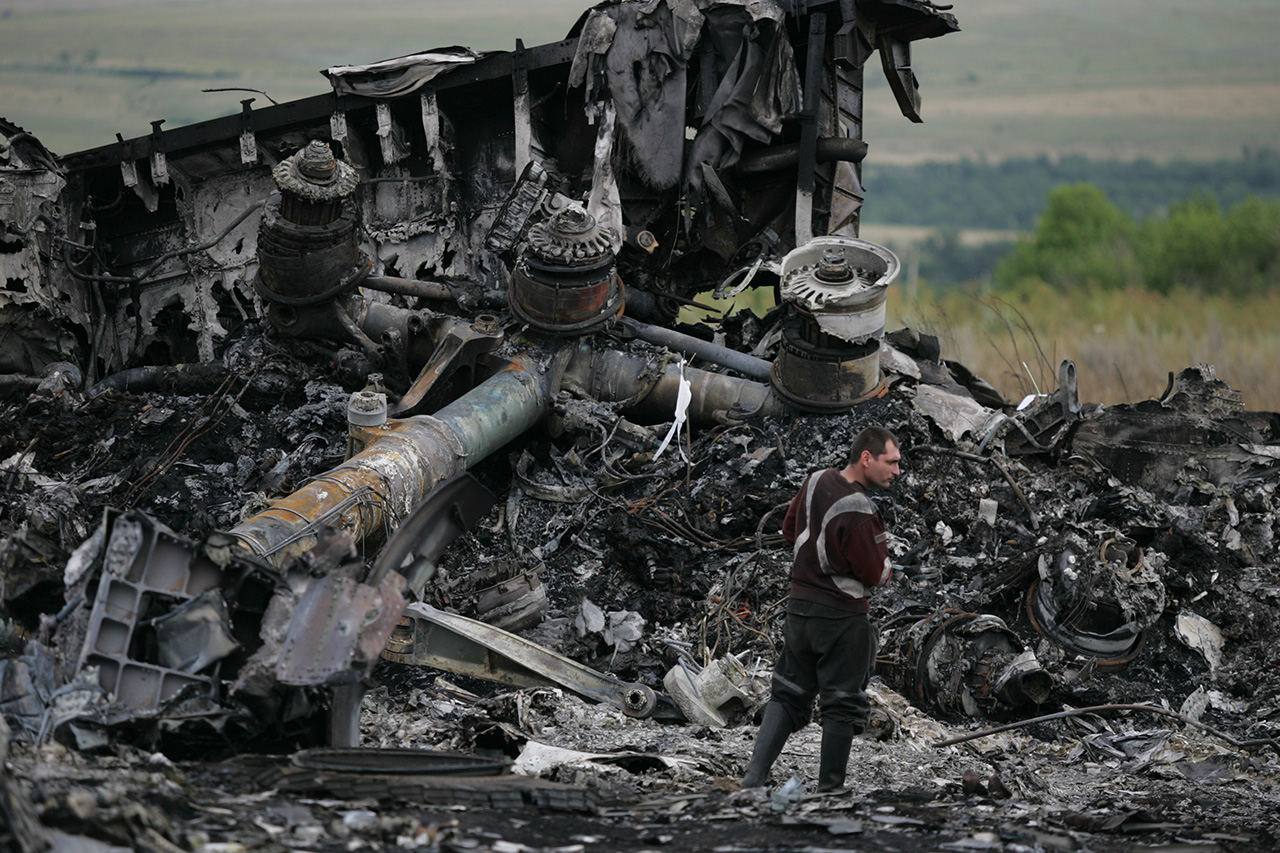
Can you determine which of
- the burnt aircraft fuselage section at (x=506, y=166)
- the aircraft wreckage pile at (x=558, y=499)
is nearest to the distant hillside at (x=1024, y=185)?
the burnt aircraft fuselage section at (x=506, y=166)

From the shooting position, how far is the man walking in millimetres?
5051

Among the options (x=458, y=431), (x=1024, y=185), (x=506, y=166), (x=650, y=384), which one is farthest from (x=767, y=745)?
(x=1024, y=185)

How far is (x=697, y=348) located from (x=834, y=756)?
4.77 meters

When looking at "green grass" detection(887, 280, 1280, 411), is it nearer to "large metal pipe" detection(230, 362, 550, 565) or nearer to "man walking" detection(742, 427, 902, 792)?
"large metal pipe" detection(230, 362, 550, 565)

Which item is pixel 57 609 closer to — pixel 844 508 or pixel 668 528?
pixel 844 508

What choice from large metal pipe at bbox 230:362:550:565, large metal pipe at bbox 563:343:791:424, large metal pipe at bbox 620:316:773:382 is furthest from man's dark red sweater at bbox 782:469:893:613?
large metal pipe at bbox 620:316:773:382

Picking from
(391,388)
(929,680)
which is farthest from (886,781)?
(391,388)

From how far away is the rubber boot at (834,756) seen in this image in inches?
203

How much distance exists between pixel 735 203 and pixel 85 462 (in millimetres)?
5522

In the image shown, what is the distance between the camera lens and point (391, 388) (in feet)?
30.9

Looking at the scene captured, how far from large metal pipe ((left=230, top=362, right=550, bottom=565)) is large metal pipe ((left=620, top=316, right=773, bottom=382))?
0.99 m

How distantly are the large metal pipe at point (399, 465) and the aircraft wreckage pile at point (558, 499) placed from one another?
4 centimetres

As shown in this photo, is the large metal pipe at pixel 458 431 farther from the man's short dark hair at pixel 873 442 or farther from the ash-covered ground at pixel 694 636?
the man's short dark hair at pixel 873 442

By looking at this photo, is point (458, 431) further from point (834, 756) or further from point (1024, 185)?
point (1024, 185)
